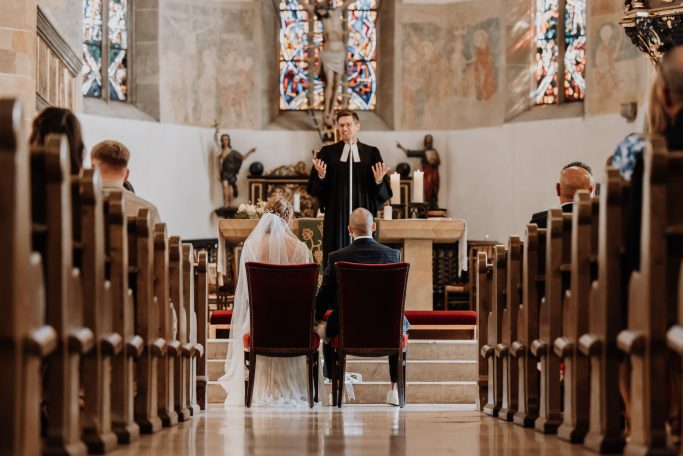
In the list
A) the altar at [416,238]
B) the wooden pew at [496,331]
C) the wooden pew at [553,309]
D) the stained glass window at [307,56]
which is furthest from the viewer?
the stained glass window at [307,56]

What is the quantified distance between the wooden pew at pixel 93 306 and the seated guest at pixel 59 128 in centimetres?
25

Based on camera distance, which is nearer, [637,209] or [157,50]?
[637,209]

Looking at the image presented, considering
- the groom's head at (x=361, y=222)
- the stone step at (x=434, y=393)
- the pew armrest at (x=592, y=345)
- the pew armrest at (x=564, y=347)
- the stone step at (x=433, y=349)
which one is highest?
the groom's head at (x=361, y=222)

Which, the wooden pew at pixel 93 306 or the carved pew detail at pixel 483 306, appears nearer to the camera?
the wooden pew at pixel 93 306

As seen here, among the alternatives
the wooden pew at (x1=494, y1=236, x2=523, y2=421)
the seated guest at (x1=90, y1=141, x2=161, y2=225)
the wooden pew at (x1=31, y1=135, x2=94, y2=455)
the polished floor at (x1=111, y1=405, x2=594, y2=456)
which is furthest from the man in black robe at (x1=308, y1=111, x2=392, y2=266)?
the wooden pew at (x1=31, y1=135, x2=94, y2=455)

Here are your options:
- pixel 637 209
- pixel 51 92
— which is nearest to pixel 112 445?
pixel 637 209

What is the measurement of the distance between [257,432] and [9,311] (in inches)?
91.7

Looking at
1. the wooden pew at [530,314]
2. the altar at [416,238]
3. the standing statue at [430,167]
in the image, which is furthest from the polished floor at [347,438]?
the standing statue at [430,167]

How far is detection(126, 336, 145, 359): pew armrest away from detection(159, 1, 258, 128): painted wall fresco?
14.0 m

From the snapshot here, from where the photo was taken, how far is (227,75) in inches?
773

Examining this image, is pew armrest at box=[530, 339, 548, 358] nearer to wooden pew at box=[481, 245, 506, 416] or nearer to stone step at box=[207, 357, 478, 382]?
wooden pew at box=[481, 245, 506, 416]

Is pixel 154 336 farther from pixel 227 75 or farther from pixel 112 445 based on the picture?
pixel 227 75

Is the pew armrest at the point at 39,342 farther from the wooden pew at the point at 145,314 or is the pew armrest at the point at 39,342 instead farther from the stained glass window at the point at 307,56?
the stained glass window at the point at 307,56

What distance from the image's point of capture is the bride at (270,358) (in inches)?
353
